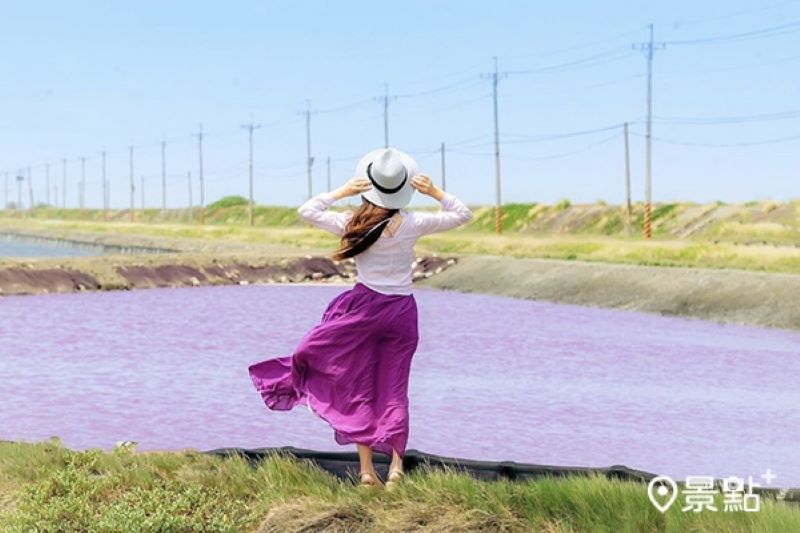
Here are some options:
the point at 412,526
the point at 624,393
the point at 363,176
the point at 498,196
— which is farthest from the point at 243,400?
the point at 498,196

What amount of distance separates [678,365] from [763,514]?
42.9 ft

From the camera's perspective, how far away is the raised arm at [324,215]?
8062 mm

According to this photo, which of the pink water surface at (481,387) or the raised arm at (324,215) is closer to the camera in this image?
the raised arm at (324,215)

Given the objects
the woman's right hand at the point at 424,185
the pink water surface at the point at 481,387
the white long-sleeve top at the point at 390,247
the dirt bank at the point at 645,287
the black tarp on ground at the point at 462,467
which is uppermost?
the woman's right hand at the point at 424,185

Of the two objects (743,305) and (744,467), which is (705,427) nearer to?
(744,467)

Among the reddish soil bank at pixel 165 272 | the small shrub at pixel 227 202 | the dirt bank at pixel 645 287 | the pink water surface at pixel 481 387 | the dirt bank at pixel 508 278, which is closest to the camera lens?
the pink water surface at pixel 481 387

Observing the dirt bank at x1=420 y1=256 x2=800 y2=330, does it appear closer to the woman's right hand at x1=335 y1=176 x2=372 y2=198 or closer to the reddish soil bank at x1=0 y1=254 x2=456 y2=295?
the reddish soil bank at x1=0 y1=254 x2=456 y2=295

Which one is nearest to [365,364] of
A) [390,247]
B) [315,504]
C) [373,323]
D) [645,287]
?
[373,323]

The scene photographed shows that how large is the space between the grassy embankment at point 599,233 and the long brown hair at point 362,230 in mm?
26773

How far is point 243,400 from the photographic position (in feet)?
48.9

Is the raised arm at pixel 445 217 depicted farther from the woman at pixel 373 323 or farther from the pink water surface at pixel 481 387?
the pink water surface at pixel 481 387

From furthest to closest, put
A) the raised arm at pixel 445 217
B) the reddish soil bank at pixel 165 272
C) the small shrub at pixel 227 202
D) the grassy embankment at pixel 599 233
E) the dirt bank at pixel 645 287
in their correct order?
the small shrub at pixel 227 202 → the grassy embankment at pixel 599 233 → the reddish soil bank at pixel 165 272 → the dirt bank at pixel 645 287 → the raised arm at pixel 445 217

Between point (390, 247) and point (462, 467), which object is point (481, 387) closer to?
point (462, 467)

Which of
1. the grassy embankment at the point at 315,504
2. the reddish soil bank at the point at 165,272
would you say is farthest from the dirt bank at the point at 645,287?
the grassy embankment at the point at 315,504
